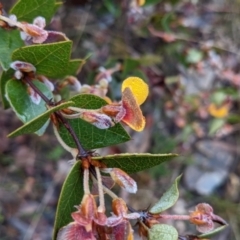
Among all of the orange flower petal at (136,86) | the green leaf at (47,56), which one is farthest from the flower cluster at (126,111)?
the green leaf at (47,56)

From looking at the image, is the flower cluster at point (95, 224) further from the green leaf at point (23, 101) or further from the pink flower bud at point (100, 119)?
the green leaf at point (23, 101)

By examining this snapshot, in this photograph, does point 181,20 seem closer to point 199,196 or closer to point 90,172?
point 199,196

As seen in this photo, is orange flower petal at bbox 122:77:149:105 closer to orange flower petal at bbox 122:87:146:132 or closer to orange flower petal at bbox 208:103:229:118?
orange flower petal at bbox 122:87:146:132

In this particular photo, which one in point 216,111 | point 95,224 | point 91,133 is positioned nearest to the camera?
point 95,224

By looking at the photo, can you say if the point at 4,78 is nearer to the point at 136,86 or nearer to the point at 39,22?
the point at 39,22

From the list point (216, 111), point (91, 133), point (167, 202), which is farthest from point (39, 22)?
point (216, 111)

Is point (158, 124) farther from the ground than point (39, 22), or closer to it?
closer to it

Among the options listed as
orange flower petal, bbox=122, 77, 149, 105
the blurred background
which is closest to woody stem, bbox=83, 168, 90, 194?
orange flower petal, bbox=122, 77, 149, 105
